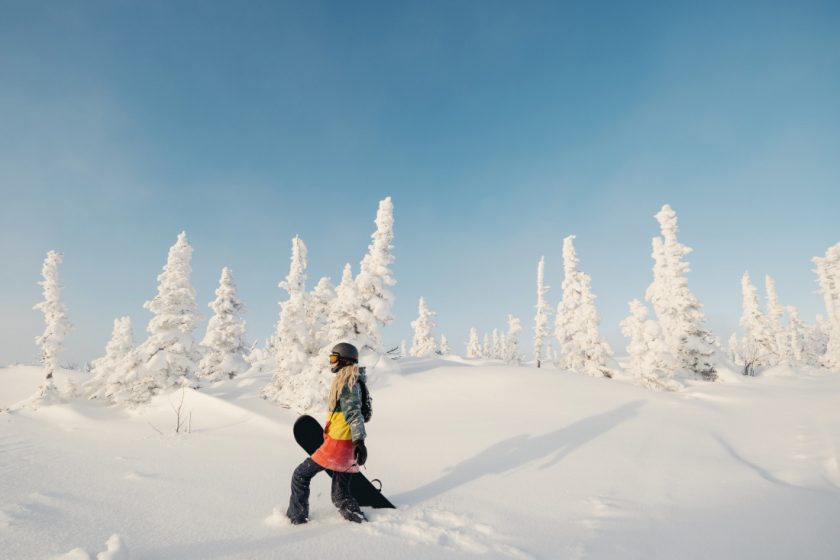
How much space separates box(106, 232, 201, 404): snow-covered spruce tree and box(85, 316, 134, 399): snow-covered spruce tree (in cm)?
74

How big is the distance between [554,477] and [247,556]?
5.93 metres

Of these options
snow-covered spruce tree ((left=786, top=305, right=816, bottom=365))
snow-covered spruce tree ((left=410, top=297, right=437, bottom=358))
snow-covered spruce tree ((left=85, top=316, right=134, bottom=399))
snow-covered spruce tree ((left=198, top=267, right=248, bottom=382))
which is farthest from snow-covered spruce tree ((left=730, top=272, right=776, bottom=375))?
snow-covered spruce tree ((left=85, top=316, right=134, bottom=399))

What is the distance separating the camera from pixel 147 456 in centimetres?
777

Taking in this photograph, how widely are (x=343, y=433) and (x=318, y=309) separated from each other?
1823 cm

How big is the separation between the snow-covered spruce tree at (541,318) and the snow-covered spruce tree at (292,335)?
3750cm

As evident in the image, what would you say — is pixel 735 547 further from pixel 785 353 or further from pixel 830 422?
pixel 785 353

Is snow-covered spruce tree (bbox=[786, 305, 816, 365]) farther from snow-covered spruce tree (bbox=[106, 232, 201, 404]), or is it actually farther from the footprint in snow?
snow-covered spruce tree (bbox=[106, 232, 201, 404])

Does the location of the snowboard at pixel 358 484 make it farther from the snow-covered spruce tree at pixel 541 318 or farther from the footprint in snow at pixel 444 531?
the snow-covered spruce tree at pixel 541 318

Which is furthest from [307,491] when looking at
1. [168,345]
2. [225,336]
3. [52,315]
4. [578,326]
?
[578,326]

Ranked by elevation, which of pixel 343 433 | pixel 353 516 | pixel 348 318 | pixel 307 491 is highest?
pixel 348 318

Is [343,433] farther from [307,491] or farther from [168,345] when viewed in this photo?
[168,345]

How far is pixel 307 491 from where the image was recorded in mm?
4742

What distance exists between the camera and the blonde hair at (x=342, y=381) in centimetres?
503

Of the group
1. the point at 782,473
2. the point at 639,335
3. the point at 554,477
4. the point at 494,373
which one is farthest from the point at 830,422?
the point at 639,335
